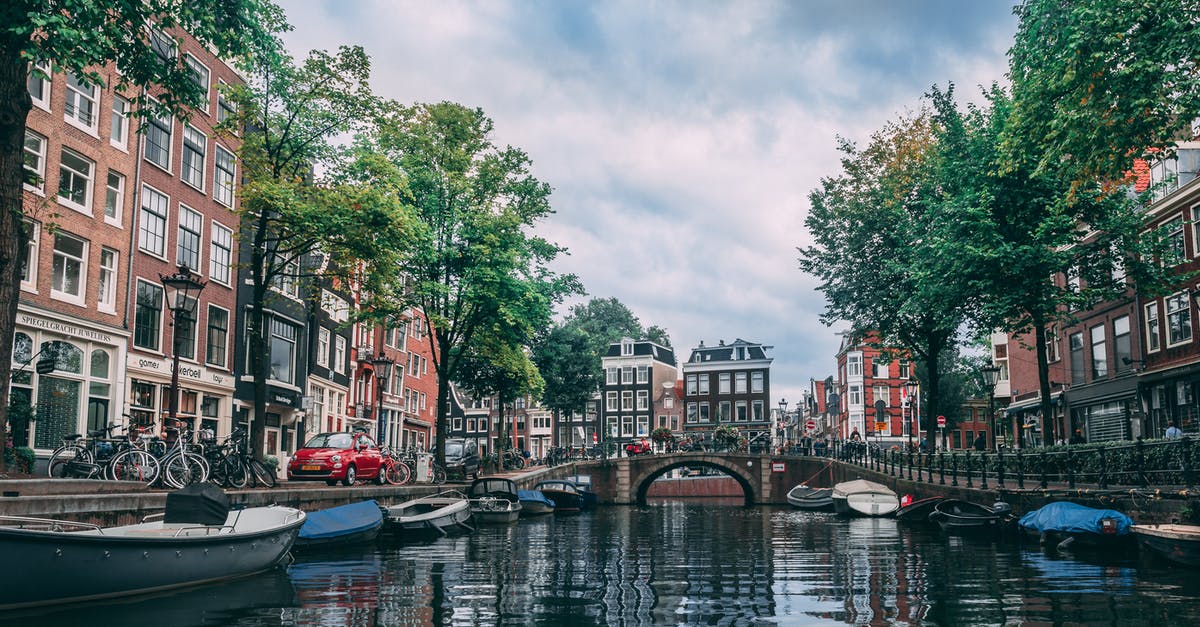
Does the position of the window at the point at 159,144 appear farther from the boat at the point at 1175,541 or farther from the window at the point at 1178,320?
the window at the point at 1178,320

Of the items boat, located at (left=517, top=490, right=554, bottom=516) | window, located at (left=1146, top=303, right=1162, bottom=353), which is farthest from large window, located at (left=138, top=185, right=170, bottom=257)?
window, located at (left=1146, top=303, right=1162, bottom=353)

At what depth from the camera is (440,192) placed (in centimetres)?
3647

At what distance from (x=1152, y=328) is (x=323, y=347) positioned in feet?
116

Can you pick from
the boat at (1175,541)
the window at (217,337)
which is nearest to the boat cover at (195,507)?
the boat at (1175,541)

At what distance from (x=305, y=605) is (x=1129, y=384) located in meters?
34.6

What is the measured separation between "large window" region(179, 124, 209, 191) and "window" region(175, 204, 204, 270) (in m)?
1.06

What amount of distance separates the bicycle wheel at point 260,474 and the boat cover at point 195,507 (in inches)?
308

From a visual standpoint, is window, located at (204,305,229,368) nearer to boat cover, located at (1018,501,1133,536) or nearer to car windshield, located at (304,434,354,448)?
car windshield, located at (304,434,354,448)

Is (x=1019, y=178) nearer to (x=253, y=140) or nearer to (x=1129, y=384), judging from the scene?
(x=1129, y=384)

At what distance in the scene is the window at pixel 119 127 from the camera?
27.9 meters

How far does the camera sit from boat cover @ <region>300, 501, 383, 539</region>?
20.2m

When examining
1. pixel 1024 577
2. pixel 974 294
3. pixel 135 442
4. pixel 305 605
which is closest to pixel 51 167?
pixel 135 442

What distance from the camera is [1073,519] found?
19.5 m

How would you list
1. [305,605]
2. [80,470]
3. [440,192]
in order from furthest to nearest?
[440,192], [80,470], [305,605]
